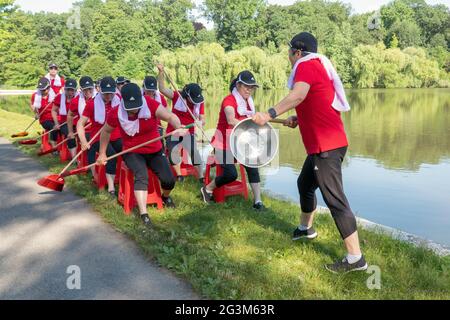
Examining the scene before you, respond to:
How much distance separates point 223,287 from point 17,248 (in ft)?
8.58

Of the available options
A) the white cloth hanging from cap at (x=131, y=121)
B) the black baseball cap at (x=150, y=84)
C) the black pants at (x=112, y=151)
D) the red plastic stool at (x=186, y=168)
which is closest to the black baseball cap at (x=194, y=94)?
the black baseball cap at (x=150, y=84)

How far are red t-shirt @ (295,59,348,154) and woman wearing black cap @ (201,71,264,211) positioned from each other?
1861 millimetres

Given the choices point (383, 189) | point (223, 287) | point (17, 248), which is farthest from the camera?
point (383, 189)

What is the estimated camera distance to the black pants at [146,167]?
6.24 meters

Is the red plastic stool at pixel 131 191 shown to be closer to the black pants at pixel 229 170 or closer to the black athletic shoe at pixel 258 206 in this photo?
the black pants at pixel 229 170

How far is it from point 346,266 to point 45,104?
372 inches

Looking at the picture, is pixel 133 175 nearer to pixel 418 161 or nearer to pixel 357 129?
pixel 418 161

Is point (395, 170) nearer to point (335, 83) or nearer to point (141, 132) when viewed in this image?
point (141, 132)

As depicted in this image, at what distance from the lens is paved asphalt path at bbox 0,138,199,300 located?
14.1ft

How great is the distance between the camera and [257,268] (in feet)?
15.8

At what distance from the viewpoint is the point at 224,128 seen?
6.90m

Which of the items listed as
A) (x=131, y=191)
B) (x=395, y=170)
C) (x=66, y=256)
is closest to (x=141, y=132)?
(x=131, y=191)

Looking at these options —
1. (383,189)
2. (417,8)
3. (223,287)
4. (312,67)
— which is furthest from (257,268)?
(417,8)

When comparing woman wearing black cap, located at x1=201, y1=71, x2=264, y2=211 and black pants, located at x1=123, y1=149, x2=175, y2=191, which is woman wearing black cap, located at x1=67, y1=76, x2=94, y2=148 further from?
woman wearing black cap, located at x1=201, y1=71, x2=264, y2=211
